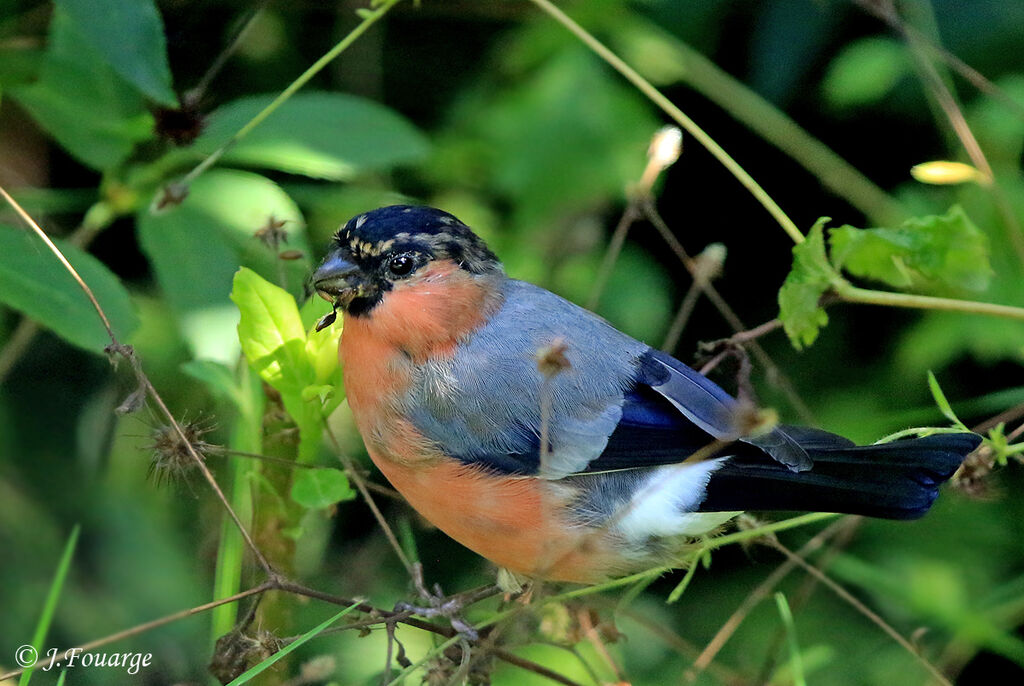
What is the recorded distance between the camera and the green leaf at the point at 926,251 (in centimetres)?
209

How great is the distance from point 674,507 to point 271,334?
0.89 meters

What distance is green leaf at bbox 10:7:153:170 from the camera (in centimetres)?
231

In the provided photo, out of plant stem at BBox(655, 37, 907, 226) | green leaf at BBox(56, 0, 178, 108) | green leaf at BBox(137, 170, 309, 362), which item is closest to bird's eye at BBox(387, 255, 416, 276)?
green leaf at BBox(137, 170, 309, 362)

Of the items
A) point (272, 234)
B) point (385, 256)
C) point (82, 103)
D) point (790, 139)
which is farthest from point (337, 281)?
point (790, 139)

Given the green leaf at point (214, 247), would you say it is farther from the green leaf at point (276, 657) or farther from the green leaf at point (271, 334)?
the green leaf at point (276, 657)

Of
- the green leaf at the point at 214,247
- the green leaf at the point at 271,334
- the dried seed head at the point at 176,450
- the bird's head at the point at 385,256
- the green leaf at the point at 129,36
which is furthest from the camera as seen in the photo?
the bird's head at the point at 385,256

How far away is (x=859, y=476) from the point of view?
2006 mm

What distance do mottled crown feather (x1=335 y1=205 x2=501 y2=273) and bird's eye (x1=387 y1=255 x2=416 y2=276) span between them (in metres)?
0.02

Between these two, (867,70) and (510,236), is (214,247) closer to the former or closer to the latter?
(510,236)

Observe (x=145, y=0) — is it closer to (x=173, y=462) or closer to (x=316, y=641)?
(x=173, y=462)

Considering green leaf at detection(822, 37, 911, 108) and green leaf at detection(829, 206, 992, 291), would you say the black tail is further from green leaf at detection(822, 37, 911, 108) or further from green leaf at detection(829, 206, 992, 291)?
green leaf at detection(822, 37, 911, 108)

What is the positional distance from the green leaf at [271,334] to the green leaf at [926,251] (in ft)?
3.43

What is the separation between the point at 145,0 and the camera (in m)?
2.07

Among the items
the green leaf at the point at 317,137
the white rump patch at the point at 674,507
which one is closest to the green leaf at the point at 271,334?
the green leaf at the point at 317,137
